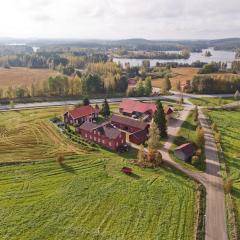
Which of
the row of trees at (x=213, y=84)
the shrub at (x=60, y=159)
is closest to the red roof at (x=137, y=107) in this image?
the shrub at (x=60, y=159)

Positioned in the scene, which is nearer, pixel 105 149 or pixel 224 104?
pixel 105 149

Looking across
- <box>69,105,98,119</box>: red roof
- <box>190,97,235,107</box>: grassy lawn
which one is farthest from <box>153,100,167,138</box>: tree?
<box>190,97,235,107</box>: grassy lawn

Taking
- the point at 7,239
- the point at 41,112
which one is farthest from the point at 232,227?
the point at 41,112

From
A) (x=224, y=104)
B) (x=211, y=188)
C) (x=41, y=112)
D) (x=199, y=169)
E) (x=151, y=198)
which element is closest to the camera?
(x=151, y=198)

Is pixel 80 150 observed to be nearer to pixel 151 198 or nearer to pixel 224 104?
pixel 151 198

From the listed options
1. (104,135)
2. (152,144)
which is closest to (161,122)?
(152,144)

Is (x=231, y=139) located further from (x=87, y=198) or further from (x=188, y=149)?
(x=87, y=198)
